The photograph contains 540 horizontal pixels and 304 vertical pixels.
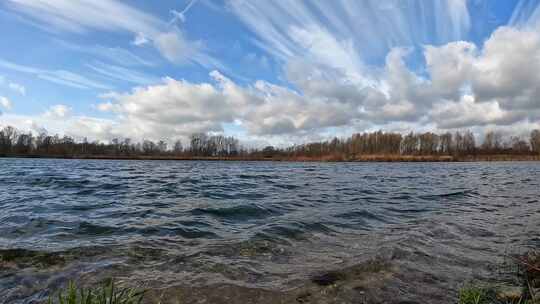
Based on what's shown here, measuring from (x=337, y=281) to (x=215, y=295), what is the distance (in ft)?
6.63

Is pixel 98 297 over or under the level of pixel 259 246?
over

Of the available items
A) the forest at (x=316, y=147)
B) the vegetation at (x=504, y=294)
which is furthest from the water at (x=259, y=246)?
the forest at (x=316, y=147)

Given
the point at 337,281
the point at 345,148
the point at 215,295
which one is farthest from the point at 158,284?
the point at 345,148

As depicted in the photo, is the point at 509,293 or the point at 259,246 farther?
the point at 259,246

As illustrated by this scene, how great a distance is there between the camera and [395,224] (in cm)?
952

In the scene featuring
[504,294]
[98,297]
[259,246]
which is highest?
[98,297]

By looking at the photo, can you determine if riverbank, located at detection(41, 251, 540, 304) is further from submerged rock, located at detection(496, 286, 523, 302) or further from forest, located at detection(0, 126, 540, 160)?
forest, located at detection(0, 126, 540, 160)

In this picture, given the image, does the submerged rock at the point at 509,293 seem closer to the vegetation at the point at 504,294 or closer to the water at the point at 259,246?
the vegetation at the point at 504,294

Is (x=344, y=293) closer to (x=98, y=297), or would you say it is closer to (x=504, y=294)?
(x=504, y=294)

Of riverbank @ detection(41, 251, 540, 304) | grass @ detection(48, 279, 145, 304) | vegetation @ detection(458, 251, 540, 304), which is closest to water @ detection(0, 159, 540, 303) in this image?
riverbank @ detection(41, 251, 540, 304)

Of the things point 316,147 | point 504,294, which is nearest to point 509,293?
point 504,294

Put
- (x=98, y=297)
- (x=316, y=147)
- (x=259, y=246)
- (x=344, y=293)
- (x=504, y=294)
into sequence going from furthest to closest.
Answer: (x=316, y=147), (x=259, y=246), (x=344, y=293), (x=504, y=294), (x=98, y=297)

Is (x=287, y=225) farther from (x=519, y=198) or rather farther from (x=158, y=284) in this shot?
(x=519, y=198)

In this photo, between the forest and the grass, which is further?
the forest
